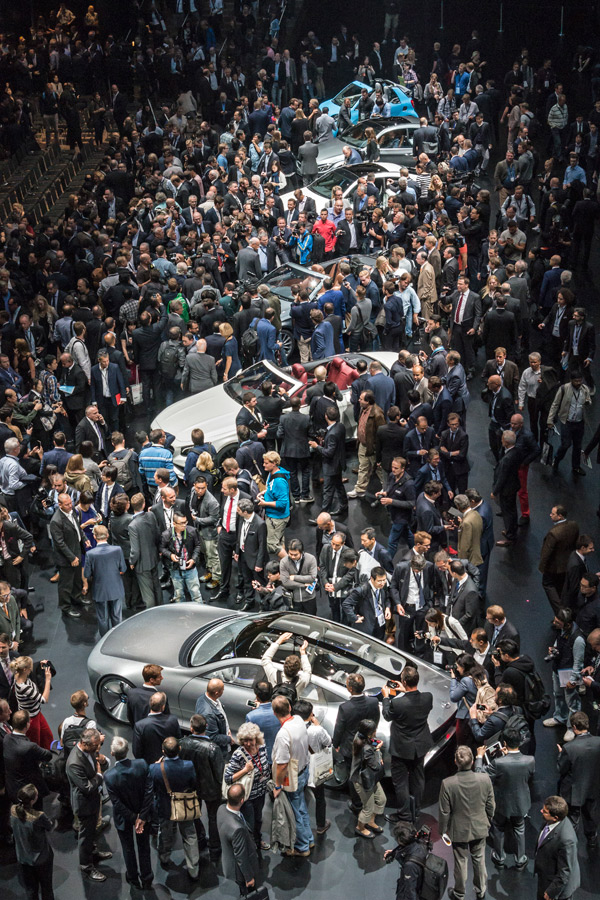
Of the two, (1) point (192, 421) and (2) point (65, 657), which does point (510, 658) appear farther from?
(1) point (192, 421)

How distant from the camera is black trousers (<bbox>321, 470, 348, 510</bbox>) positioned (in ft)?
43.0

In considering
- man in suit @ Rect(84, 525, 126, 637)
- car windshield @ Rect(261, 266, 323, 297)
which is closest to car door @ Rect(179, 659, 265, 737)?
man in suit @ Rect(84, 525, 126, 637)

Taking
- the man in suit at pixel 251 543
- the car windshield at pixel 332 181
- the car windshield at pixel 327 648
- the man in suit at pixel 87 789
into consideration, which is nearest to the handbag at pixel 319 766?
the car windshield at pixel 327 648

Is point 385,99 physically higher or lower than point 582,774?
higher

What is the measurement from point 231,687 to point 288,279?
946 cm

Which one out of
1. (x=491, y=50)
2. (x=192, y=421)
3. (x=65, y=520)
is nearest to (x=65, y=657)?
(x=65, y=520)

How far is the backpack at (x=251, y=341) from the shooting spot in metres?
15.3

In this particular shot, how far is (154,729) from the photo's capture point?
27.7 feet

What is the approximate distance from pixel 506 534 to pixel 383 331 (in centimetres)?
515

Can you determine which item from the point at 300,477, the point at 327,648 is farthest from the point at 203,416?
the point at 327,648

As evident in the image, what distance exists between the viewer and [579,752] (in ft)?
27.1

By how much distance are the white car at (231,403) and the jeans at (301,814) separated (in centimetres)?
590

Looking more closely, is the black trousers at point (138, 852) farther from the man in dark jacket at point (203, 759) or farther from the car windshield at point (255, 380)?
the car windshield at point (255, 380)

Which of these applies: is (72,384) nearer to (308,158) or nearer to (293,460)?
(293,460)
